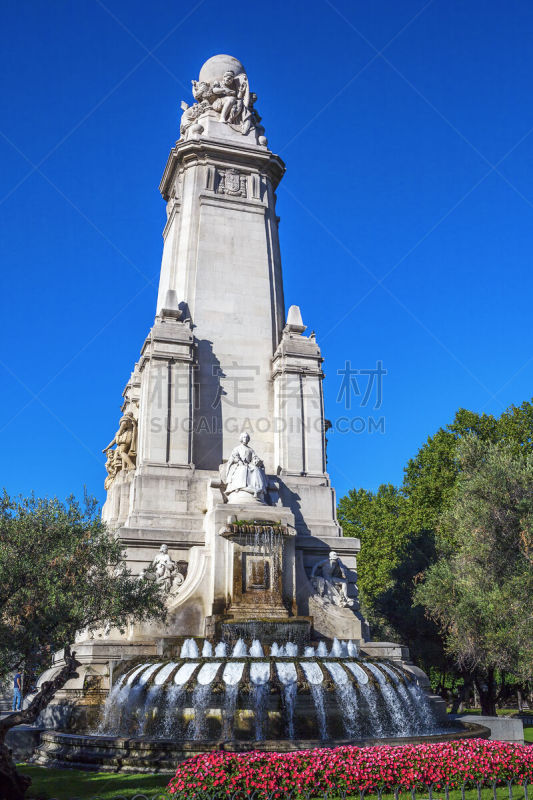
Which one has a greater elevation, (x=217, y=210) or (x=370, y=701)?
(x=217, y=210)

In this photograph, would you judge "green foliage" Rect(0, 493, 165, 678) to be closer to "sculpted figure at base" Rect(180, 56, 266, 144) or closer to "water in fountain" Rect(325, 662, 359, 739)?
"water in fountain" Rect(325, 662, 359, 739)

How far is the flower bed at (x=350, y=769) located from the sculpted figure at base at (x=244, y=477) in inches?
463

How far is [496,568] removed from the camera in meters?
22.0

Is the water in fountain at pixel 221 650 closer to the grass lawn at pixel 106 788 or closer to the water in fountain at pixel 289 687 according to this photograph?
the water in fountain at pixel 289 687

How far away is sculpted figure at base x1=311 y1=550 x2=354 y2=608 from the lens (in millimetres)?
23203

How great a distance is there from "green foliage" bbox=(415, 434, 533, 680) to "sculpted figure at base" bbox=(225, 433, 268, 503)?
21.3ft

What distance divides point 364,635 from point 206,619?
5.98 m

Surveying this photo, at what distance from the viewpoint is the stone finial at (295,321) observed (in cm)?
2847

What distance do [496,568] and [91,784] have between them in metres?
14.0

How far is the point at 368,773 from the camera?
37.5 ft

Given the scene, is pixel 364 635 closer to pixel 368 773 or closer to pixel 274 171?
pixel 368 773

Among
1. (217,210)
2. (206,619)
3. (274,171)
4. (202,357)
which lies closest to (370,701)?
(206,619)

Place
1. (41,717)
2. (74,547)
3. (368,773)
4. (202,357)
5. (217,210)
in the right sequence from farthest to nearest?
(217,210) < (202,357) < (41,717) < (74,547) < (368,773)

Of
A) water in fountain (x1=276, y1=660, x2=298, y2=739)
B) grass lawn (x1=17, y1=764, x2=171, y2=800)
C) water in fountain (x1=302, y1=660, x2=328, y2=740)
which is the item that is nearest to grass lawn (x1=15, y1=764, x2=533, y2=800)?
grass lawn (x1=17, y1=764, x2=171, y2=800)
